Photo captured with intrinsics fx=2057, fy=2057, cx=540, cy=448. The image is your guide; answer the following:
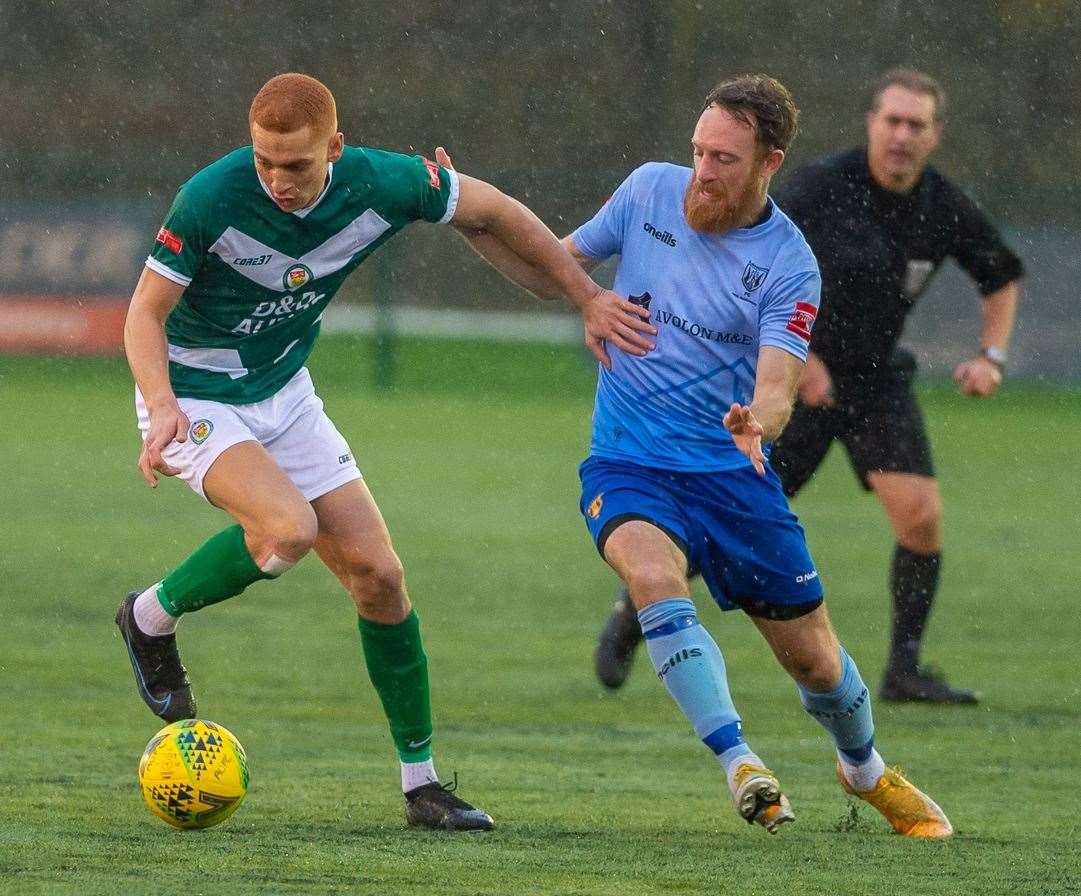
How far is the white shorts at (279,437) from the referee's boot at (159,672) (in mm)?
481

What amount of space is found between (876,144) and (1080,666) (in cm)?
248

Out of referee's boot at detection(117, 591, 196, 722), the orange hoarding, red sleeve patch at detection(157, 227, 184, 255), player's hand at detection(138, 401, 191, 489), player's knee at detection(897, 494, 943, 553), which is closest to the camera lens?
player's hand at detection(138, 401, 191, 489)

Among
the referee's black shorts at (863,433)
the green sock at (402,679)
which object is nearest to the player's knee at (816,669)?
the green sock at (402,679)

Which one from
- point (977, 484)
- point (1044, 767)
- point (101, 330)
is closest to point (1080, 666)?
point (1044, 767)

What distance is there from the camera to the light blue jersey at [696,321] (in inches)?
212

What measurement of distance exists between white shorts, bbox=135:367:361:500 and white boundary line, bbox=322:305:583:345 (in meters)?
16.5

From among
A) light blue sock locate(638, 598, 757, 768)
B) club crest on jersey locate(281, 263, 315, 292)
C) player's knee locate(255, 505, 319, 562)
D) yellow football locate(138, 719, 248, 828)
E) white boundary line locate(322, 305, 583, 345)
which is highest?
club crest on jersey locate(281, 263, 315, 292)

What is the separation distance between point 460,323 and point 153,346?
723 inches

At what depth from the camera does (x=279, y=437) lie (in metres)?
5.68

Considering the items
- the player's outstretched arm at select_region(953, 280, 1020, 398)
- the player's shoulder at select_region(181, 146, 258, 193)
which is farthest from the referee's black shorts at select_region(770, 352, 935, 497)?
the player's shoulder at select_region(181, 146, 258, 193)

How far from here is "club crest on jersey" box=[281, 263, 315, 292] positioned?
17.8 ft

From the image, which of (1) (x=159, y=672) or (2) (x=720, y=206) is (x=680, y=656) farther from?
(1) (x=159, y=672)

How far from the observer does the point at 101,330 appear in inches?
862

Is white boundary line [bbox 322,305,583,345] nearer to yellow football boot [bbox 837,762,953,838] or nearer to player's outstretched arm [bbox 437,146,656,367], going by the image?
player's outstretched arm [bbox 437,146,656,367]
